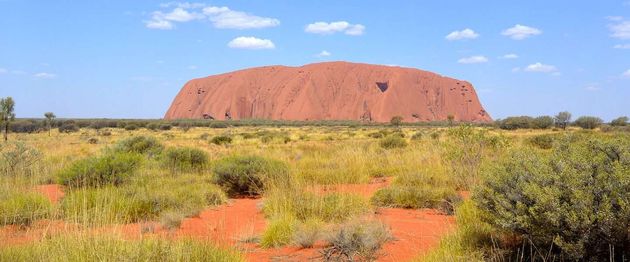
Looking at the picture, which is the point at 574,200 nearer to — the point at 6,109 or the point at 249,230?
the point at 249,230

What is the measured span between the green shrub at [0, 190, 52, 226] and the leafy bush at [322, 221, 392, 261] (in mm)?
3740

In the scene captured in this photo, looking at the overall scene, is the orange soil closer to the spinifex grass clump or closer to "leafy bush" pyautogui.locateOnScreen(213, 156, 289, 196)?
the spinifex grass clump

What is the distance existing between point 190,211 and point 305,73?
151m

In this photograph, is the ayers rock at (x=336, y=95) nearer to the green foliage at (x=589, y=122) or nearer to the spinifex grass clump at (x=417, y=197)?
the green foliage at (x=589, y=122)

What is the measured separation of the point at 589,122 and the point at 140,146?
5448cm

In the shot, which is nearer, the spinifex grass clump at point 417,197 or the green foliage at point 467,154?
the spinifex grass clump at point 417,197

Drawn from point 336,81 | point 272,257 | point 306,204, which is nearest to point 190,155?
point 306,204

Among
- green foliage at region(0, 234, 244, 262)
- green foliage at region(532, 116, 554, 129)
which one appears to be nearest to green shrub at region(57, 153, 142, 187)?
green foliage at region(0, 234, 244, 262)

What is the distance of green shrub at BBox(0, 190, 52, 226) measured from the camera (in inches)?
248

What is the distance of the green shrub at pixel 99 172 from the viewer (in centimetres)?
923

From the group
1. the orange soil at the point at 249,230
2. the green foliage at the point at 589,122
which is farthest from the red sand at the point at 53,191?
Result: the green foliage at the point at 589,122

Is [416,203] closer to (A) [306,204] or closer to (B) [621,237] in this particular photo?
(A) [306,204]

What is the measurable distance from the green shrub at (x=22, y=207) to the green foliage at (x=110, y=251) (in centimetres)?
239

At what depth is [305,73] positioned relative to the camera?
6176 inches
